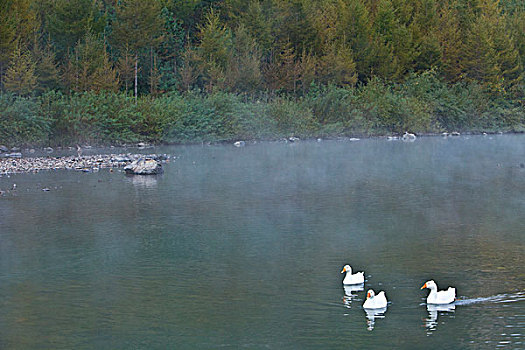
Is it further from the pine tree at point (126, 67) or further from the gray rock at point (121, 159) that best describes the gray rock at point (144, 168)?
the pine tree at point (126, 67)

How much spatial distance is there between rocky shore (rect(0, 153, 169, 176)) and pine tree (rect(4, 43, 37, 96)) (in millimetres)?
9912

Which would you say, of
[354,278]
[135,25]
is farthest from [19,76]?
[354,278]

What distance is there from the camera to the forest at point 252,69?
176ft

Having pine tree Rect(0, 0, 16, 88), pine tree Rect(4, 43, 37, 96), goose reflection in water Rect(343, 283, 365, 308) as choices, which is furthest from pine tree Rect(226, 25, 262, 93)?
goose reflection in water Rect(343, 283, 365, 308)

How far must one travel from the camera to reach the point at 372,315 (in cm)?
1373

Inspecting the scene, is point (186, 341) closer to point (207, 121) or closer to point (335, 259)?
point (335, 259)

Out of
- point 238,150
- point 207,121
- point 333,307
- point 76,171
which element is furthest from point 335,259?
point 207,121

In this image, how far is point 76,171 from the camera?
36562 mm

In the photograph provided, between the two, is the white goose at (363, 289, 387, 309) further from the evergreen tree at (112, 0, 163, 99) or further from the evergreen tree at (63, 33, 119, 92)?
the evergreen tree at (112, 0, 163, 99)

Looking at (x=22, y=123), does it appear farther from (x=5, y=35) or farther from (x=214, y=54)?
(x=214, y=54)

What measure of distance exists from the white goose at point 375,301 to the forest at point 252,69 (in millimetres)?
37493

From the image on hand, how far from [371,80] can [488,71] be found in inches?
553

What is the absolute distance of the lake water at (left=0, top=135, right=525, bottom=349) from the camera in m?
12.9

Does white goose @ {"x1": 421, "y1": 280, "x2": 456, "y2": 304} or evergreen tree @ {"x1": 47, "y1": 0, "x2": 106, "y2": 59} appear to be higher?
evergreen tree @ {"x1": 47, "y1": 0, "x2": 106, "y2": 59}
